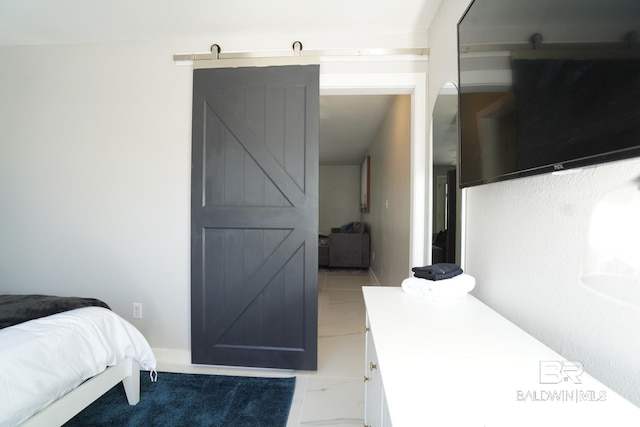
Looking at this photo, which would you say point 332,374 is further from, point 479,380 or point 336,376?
point 479,380

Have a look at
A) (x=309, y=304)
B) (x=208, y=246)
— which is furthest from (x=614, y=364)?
(x=208, y=246)

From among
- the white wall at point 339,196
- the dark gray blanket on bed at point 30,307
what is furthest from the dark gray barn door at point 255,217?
the white wall at point 339,196

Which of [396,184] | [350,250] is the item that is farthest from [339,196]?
[396,184]

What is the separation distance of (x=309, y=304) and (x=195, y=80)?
1773 millimetres

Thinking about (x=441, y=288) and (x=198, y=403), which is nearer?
(x=441, y=288)

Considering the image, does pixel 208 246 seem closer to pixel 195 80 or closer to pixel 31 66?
pixel 195 80

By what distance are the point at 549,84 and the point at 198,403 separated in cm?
212

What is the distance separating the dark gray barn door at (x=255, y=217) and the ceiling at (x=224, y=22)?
263 millimetres

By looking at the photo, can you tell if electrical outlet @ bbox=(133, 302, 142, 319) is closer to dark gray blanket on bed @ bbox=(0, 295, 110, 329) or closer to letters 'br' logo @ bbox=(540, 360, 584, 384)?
dark gray blanket on bed @ bbox=(0, 295, 110, 329)

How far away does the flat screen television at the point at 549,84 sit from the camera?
0.52 metres

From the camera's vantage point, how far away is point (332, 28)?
184 centimetres

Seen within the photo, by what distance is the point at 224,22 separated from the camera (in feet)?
5.90

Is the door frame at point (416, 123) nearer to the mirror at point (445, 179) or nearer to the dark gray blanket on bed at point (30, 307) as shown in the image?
A: the mirror at point (445, 179)

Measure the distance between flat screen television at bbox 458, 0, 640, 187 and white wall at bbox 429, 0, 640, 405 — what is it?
0.37 feet
